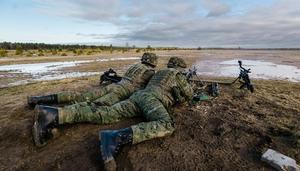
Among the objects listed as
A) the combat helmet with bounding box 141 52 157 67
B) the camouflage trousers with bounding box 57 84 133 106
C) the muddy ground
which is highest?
the combat helmet with bounding box 141 52 157 67

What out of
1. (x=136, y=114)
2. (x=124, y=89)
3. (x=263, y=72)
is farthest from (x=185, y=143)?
(x=263, y=72)

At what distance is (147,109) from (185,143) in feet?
2.96

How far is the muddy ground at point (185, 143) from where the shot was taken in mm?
3811

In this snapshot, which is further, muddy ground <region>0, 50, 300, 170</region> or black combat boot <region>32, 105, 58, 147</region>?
black combat boot <region>32, 105, 58, 147</region>

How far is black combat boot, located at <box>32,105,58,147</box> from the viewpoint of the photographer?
4.31m

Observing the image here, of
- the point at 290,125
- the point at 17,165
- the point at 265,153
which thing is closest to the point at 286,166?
the point at 265,153

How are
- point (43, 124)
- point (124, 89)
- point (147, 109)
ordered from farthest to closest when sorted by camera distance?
point (124, 89) < point (147, 109) < point (43, 124)

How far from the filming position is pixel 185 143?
437 cm

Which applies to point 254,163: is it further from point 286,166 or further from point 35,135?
point 35,135

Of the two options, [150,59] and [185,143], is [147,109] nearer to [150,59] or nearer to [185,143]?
[185,143]

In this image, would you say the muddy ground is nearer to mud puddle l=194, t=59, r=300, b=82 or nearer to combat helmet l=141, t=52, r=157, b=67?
combat helmet l=141, t=52, r=157, b=67

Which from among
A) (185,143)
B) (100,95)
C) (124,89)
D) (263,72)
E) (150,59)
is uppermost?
(150,59)

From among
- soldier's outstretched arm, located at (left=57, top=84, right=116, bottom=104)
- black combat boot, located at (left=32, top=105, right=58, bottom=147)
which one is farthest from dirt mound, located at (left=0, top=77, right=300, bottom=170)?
soldier's outstretched arm, located at (left=57, top=84, right=116, bottom=104)

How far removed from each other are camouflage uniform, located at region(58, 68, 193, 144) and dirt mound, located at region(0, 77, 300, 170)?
0.17m
